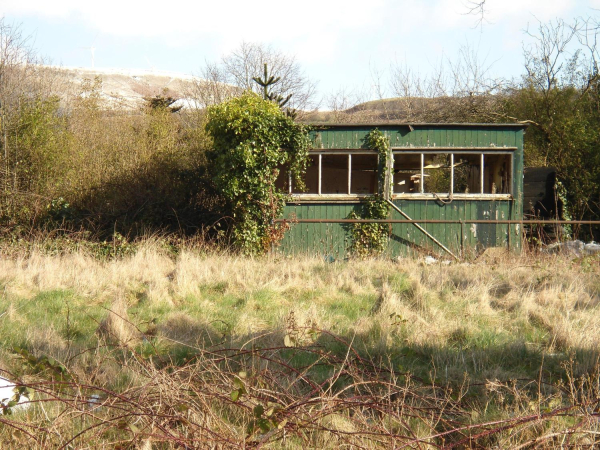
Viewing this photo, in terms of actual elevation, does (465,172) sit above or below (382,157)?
below

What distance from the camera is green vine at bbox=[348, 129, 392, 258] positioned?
13656 millimetres

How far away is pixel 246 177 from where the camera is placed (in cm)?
1303

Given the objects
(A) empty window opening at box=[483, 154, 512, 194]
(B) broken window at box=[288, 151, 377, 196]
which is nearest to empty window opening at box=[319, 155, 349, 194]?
(B) broken window at box=[288, 151, 377, 196]

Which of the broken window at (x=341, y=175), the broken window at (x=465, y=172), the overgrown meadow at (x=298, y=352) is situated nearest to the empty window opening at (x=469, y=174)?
the broken window at (x=465, y=172)

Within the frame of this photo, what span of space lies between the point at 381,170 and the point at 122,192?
688cm

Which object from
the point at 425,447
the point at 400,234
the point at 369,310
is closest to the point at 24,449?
the point at 425,447

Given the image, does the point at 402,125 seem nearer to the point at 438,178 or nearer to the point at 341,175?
the point at 341,175

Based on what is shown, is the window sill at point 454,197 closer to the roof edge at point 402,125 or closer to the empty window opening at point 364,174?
the empty window opening at point 364,174

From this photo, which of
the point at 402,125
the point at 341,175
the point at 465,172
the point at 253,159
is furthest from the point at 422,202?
the point at 465,172

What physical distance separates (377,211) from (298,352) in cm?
877

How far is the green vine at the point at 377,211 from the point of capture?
44.8 feet

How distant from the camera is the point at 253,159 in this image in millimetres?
12977

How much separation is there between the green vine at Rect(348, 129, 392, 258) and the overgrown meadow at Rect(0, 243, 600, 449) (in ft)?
8.21

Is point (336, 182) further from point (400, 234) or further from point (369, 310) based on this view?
point (369, 310)
